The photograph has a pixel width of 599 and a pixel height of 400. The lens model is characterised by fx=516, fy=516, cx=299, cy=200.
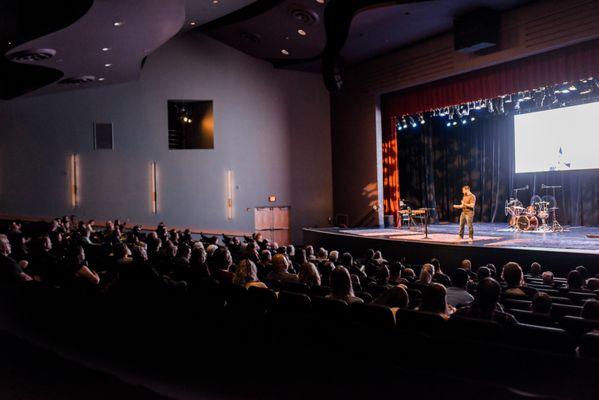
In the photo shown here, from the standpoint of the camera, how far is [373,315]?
343cm

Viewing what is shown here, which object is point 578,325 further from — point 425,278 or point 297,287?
point 297,287

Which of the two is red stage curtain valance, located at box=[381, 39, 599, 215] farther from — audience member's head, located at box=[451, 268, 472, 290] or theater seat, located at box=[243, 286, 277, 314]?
theater seat, located at box=[243, 286, 277, 314]

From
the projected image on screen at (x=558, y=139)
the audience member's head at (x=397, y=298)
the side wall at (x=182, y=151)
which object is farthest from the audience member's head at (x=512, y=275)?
the side wall at (x=182, y=151)

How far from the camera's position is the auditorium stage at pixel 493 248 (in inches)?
337

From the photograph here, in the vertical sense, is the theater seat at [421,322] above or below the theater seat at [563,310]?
above

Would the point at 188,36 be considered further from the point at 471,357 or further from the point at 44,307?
the point at 471,357

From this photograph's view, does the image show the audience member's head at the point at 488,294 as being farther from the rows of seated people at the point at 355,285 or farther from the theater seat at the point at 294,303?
the theater seat at the point at 294,303

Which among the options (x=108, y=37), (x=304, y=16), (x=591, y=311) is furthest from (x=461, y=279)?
(x=304, y=16)

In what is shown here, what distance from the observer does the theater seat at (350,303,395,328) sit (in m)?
3.38

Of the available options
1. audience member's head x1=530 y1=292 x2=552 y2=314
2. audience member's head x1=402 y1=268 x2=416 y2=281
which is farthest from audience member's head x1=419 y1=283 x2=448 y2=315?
audience member's head x1=402 y1=268 x2=416 y2=281

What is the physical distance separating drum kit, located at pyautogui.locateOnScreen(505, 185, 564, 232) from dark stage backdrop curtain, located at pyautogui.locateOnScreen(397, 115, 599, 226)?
1.28ft

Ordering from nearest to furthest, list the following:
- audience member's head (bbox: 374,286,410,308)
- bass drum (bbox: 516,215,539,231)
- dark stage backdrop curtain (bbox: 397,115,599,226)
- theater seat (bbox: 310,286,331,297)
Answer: audience member's head (bbox: 374,286,410,308) → theater seat (bbox: 310,286,331,297) → bass drum (bbox: 516,215,539,231) → dark stage backdrop curtain (bbox: 397,115,599,226)

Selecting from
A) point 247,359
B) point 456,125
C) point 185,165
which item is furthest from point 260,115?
point 247,359

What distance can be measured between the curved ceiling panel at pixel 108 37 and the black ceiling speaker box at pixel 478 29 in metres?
6.45
